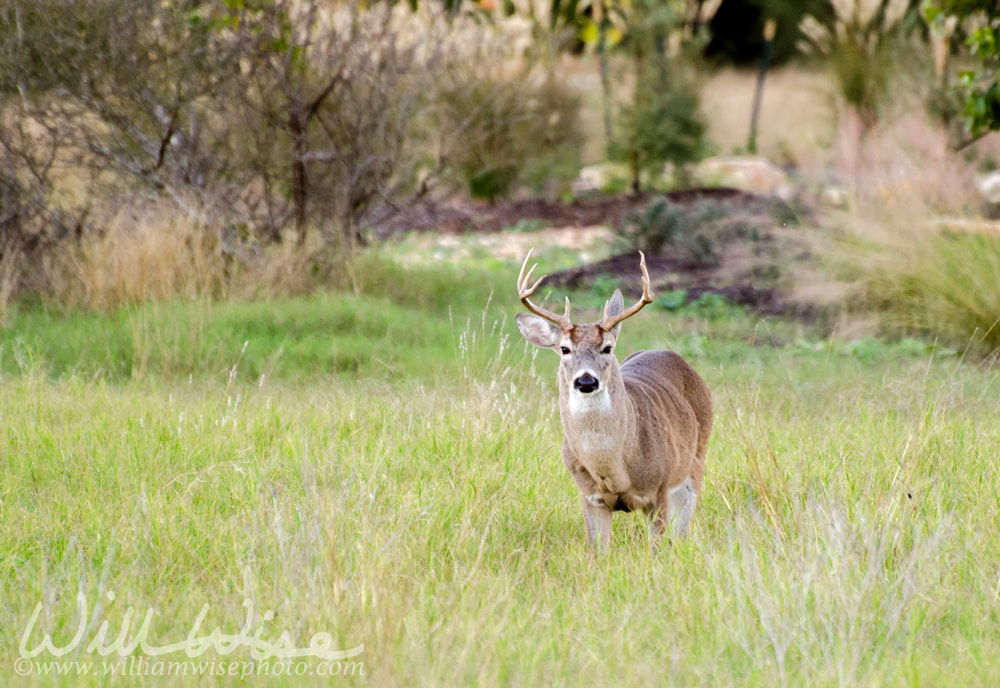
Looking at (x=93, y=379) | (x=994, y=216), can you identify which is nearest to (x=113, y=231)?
(x=93, y=379)

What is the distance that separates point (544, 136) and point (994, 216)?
8.98 metres

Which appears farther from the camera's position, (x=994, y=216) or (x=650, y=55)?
(x=650, y=55)

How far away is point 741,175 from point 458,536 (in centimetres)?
1656

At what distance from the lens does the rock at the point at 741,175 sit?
1912 cm

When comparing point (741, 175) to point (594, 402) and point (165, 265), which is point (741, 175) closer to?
point (165, 265)

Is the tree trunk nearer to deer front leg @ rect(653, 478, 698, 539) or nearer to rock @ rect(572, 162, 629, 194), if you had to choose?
deer front leg @ rect(653, 478, 698, 539)

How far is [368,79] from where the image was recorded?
9984 mm

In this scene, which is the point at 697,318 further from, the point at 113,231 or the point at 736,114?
the point at 736,114

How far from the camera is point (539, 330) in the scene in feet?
14.3

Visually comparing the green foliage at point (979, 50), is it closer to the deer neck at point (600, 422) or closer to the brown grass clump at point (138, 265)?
the deer neck at point (600, 422)

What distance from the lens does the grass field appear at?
3.04 m

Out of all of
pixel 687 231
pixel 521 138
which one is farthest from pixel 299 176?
pixel 521 138

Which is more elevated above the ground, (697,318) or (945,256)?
(945,256)

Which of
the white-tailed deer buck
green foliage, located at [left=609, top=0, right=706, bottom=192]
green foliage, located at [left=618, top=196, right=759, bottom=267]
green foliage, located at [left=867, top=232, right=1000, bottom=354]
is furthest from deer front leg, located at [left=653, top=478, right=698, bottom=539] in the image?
green foliage, located at [left=609, top=0, right=706, bottom=192]
